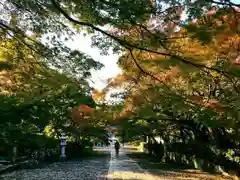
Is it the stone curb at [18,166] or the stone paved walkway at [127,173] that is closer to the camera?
the stone paved walkway at [127,173]

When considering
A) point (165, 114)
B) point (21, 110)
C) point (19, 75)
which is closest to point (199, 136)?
point (165, 114)

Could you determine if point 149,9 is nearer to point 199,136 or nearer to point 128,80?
point 128,80

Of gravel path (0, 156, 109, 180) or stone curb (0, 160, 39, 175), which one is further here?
stone curb (0, 160, 39, 175)

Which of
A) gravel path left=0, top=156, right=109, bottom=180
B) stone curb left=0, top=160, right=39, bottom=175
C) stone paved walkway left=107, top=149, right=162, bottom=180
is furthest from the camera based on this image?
stone curb left=0, top=160, right=39, bottom=175

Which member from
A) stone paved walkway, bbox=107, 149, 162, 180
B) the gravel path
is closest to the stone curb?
the gravel path

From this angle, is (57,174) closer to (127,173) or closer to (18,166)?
(18,166)

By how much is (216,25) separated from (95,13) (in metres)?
2.14

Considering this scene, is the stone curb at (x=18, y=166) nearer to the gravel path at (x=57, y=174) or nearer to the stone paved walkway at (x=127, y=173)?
the gravel path at (x=57, y=174)

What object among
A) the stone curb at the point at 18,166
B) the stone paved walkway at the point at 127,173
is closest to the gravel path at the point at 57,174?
the stone curb at the point at 18,166

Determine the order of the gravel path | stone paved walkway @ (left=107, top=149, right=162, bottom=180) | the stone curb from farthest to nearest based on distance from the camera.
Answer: the stone curb → stone paved walkway @ (left=107, top=149, right=162, bottom=180) → the gravel path

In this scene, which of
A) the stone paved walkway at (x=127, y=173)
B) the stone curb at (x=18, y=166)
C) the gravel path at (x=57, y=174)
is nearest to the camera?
the gravel path at (x=57, y=174)

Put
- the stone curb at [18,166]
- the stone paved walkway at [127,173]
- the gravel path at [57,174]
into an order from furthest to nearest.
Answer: the stone curb at [18,166] < the stone paved walkway at [127,173] < the gravel path at [57,174]

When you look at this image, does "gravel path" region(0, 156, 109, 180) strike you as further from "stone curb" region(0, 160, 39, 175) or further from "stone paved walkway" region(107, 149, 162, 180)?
"stone paved walkway" region(107, 149, 162, 180)

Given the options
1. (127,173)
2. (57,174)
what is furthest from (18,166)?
(127,173)
